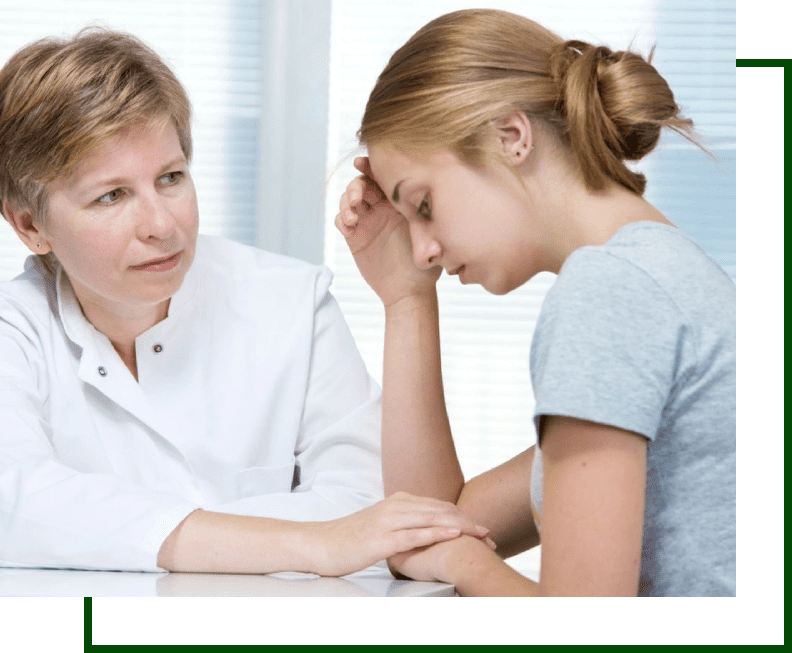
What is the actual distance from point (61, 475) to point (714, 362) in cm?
75

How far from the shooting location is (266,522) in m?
1.08

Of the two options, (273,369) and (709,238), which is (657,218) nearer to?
(273,369)

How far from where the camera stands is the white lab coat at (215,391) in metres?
1.34

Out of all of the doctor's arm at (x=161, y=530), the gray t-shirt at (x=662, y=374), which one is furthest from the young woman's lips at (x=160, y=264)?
the gray t-shirt at (x=662, y=374)

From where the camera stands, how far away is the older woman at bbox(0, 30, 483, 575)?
108 cm

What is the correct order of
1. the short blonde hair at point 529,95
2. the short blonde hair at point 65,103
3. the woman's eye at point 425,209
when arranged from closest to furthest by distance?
1. the short blonde hair at point 529,95
2. the woman's eye at point 425,209
3. the short blonde hair at point 65,103

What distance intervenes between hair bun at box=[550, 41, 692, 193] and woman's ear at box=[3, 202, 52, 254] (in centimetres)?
77

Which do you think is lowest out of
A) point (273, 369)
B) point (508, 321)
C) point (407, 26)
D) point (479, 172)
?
point (273, 369)

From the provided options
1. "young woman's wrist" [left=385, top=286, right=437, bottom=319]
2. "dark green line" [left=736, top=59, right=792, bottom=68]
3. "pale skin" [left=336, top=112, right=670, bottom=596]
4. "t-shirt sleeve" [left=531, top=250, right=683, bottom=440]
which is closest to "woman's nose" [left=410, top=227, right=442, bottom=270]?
"pale skin" [left=336, top=112, right=670, bottom=596]

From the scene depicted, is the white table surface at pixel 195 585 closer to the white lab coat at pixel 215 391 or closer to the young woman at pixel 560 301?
the young woman at pixel 560 301

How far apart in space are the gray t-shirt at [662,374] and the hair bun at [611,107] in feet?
0.42

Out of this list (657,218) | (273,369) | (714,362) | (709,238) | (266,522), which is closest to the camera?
(714,362)

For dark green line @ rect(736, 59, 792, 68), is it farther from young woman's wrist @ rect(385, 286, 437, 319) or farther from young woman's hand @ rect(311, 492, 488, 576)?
young woman's wrist @ rect(385, 286, 437, 319)

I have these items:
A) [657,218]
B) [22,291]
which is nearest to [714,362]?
[657,218]
